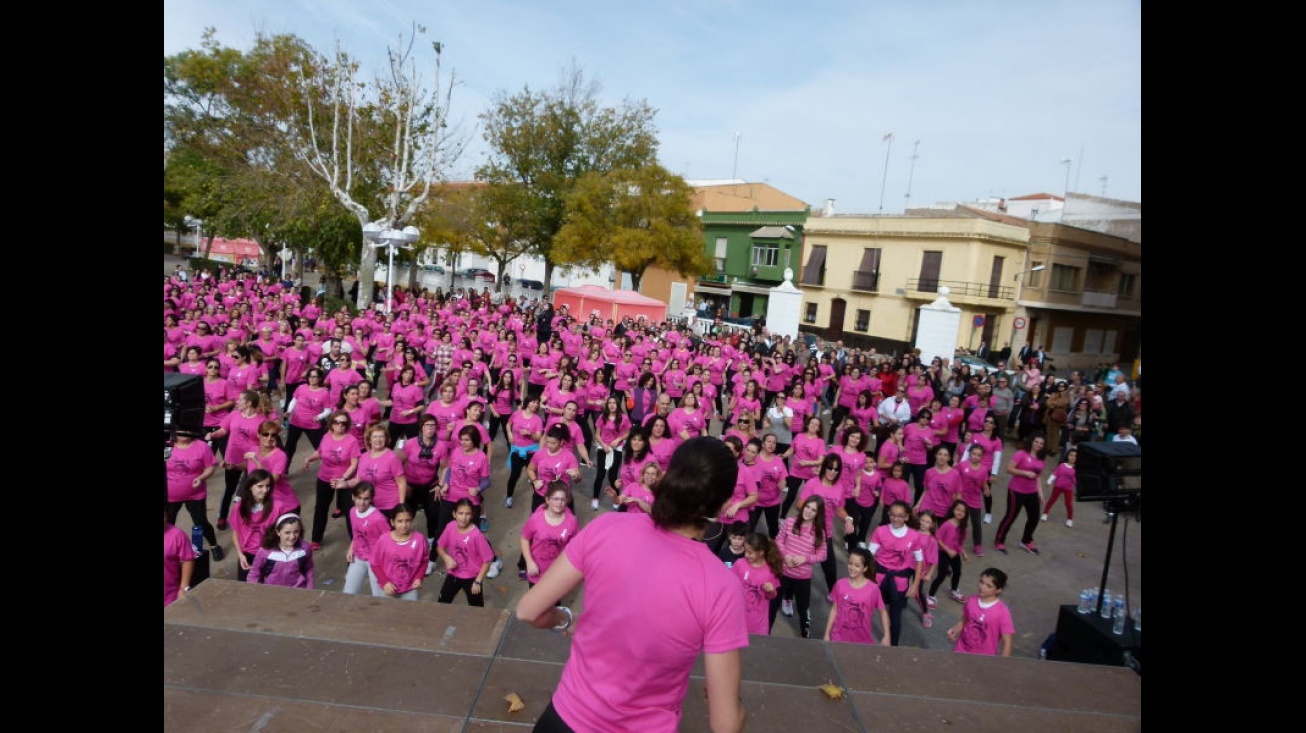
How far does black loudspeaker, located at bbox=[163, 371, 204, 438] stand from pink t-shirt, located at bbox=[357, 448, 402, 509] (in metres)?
1.84

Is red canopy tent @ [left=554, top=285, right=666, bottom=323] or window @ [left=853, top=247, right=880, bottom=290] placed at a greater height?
window @ [left=853, top=247, right=880, bottom=290]

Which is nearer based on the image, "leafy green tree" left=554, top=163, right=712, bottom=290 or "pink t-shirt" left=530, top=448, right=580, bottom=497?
"pink t-shirt" left=530, top=448, right=580, bottom=497

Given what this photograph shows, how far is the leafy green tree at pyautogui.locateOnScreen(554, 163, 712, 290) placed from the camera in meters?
29.4

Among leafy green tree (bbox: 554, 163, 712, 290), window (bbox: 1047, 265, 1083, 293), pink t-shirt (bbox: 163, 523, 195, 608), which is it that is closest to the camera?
pink t-shirt (bbox: 163, 523, 195, 608)

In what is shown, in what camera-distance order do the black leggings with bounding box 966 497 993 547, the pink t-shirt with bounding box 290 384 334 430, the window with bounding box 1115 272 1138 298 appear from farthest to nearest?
the pink t-shirt with bounding box 290 384 334 430, the black leggings with bounding box 966 497 993 547, the window with bounding box 1115 272 1138 298

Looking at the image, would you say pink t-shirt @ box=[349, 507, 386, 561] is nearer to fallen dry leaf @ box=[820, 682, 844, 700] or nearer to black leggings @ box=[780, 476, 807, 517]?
fallen dry leaf @ box=[820, 682, 844, 700]

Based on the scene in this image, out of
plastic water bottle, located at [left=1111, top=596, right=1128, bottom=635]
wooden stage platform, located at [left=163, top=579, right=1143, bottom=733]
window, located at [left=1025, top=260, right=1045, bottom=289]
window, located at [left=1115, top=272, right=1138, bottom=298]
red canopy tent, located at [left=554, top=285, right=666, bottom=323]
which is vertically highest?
window, located at [left=1025, top=260, right=1045, bottom=289]

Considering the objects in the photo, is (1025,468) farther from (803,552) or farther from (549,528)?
(549,528)

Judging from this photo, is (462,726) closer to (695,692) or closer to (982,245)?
(695,692)

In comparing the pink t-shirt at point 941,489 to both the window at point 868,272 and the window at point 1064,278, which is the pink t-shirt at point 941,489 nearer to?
the window at point 868,272

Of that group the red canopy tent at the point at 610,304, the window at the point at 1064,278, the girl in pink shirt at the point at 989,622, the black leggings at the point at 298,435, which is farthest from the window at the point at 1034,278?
the black leggings at the point at 298,435

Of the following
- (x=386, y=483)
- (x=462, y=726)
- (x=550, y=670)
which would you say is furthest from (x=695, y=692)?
(x=386, y=483)

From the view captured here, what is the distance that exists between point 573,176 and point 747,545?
29.2 meters

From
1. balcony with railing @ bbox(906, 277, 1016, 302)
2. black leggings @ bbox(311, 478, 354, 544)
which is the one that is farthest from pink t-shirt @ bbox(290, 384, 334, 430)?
balcony with railing @ bbox(906, 277, 1016, 302)
